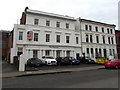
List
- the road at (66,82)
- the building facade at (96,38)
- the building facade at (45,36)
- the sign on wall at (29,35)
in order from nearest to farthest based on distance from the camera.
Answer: the road at (66,82)
the building facade at (45,36)
the sign on wall at (29,35)
the building facade at (96,38)

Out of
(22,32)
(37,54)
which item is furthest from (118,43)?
(22,32)

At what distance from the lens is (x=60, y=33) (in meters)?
27.2

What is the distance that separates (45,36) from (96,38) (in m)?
17.4

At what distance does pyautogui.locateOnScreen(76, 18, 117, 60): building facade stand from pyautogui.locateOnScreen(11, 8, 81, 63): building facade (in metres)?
2.58

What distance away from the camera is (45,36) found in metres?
25.4

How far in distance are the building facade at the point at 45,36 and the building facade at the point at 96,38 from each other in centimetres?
258

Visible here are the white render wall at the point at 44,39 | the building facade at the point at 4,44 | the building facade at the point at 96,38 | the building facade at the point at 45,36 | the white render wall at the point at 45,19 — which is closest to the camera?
the white render wall at the point at 44,39

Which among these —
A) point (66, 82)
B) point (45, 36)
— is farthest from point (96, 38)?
Result: point (66, 82)

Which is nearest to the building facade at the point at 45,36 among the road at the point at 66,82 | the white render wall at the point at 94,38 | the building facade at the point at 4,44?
the white render wall at the point at 94,38

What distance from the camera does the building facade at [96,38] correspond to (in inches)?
1217

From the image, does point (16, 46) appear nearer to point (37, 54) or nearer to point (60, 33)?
point (37, 54)

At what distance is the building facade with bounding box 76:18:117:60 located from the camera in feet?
101

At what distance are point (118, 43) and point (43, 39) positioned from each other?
28.5 meters

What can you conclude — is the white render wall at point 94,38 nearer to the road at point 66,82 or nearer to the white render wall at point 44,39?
the white render wall at point 44,39
